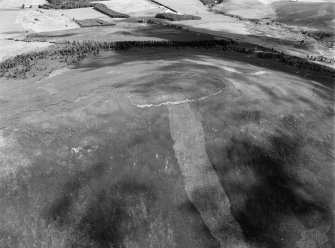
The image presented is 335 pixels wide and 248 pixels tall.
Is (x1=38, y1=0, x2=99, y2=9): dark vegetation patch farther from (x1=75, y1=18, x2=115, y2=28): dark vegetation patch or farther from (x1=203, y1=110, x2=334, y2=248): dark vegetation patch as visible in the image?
(x1=203, y1=110, x2=334, y2=248): dark vegetation patch

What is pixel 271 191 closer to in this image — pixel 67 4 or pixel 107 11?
pixel 107 11

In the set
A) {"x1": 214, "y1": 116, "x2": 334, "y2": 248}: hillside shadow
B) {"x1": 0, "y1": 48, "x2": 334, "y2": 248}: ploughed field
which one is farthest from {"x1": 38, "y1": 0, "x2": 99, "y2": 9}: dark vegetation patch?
{"x1": 214, "y1": 116, "x2": 334, "y2": 248}: hillside shadow

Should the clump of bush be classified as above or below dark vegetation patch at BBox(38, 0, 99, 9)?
above

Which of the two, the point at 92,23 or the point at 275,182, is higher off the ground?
the point at 92,23

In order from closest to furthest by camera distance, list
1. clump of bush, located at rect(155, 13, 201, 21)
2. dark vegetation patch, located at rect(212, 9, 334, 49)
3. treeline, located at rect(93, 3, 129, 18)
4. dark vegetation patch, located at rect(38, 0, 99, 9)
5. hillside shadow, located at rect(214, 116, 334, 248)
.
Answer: hillside shadow, located at rect(214, 116, 334, 248) < dark vegetation patch, located at rect(212, 9, 334, 49) < clump of bush, located at rect(155, 13, 201, 21) < treeline, located at rect(93, 3, 129, 18) < dark vegetation patch, located at rect(38, 0, 99, 9)

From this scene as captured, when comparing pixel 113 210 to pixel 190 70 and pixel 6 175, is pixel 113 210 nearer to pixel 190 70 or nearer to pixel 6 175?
pixel 6 175

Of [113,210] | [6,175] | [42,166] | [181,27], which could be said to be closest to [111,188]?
[113,210]

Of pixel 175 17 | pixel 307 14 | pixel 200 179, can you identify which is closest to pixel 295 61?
pixel 175 17
